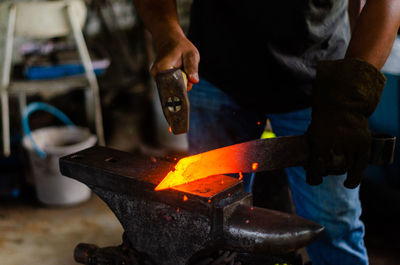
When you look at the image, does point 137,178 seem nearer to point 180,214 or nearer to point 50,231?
point 180,214

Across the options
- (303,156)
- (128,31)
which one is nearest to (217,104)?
(303,156)

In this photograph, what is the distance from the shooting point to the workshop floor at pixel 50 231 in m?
2.59

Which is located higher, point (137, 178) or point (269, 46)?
point (269, 46)

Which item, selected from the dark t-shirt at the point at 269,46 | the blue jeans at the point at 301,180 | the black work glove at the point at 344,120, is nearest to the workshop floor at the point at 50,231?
the blue jeans at the point at 301,180

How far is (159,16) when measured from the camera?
55.6 inches

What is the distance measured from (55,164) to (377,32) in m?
2.44

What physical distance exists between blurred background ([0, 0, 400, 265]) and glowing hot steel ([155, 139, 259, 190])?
1086mm

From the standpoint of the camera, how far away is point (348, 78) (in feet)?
3.31

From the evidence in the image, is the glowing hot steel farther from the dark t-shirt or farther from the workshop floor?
the workshop floor

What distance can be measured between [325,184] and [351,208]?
5.1 inches

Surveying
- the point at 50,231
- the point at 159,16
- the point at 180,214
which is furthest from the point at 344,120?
the point at 50,231

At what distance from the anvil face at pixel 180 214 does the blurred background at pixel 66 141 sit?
1038 millimetres

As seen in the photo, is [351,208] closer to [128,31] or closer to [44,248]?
[44,248]

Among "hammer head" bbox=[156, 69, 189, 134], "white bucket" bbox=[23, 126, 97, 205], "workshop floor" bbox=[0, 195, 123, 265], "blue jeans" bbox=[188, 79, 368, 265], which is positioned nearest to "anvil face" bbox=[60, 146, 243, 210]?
"hammer head" bbox=[156, 69, 189, 134]
